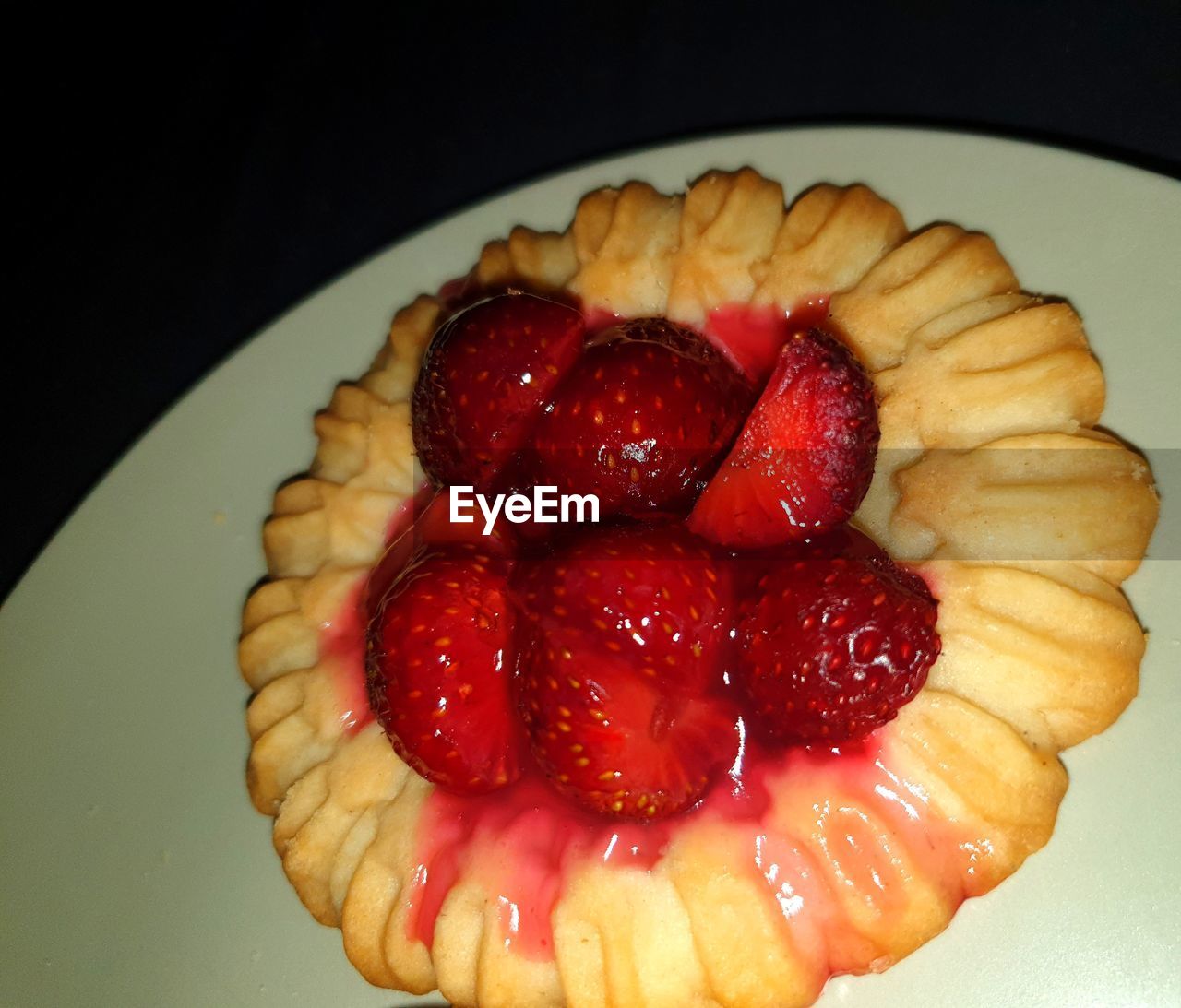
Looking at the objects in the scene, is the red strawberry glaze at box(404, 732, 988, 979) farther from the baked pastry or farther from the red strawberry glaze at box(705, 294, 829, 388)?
the red strawberry glaze at box(705, 294, 829, 388)

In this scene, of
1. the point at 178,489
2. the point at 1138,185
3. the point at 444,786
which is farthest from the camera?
the point at 178,489

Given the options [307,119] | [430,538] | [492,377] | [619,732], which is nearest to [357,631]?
[430,538]

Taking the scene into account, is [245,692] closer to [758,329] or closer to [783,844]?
[783,844]

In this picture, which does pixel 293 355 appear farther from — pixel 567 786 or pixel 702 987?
pixel 702 987

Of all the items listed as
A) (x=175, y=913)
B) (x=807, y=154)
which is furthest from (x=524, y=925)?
(x=807, y=154)

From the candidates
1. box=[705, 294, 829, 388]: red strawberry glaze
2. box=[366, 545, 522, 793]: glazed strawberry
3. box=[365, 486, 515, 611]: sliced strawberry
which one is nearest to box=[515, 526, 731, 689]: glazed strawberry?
box=[366, 545, 522, 793]: glazed strawberry

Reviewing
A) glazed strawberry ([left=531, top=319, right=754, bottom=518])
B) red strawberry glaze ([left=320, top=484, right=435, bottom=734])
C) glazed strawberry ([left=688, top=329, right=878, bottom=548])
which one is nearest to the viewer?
glazed strawberry ([left=688, top=329, right=878, bottom=548])

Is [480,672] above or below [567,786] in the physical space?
above
